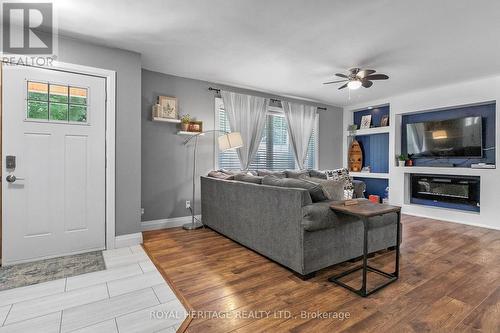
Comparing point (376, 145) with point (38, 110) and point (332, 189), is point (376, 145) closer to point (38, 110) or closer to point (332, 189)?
point (332, 189)

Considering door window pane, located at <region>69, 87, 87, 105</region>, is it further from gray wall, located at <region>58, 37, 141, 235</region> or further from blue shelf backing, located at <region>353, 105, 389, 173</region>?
blue shelf backing, located at <region>353, 105, 389, 173</region>

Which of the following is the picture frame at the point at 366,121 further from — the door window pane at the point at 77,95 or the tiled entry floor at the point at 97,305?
the door window pane at the point at 77,95

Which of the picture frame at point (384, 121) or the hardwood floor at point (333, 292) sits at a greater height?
the picture frame at point (384, 121)

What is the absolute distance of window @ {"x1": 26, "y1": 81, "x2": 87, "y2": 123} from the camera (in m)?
2.80

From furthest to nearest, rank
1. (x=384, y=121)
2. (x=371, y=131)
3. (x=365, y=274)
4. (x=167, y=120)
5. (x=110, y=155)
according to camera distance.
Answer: (x=371, y=131) < (x=384, y=121) < (x=167, y=120) < (x=110, y=155) < (x=365, y=274)

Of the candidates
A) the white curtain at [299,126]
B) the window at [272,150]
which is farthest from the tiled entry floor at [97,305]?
the white curtain at [299,126]

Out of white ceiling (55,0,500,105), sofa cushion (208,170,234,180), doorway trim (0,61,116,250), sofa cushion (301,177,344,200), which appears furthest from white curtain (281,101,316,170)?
doorway trim (0,61,116,250)

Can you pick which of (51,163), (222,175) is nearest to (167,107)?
(222,175)

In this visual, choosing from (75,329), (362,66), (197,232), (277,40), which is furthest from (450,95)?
(75,329)

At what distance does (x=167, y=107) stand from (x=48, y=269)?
2.60 metres

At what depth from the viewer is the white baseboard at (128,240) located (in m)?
3.23

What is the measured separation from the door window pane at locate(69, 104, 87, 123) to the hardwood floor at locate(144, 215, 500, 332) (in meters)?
1.78

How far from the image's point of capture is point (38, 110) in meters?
2.82

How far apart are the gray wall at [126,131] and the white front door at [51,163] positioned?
0.19 m
